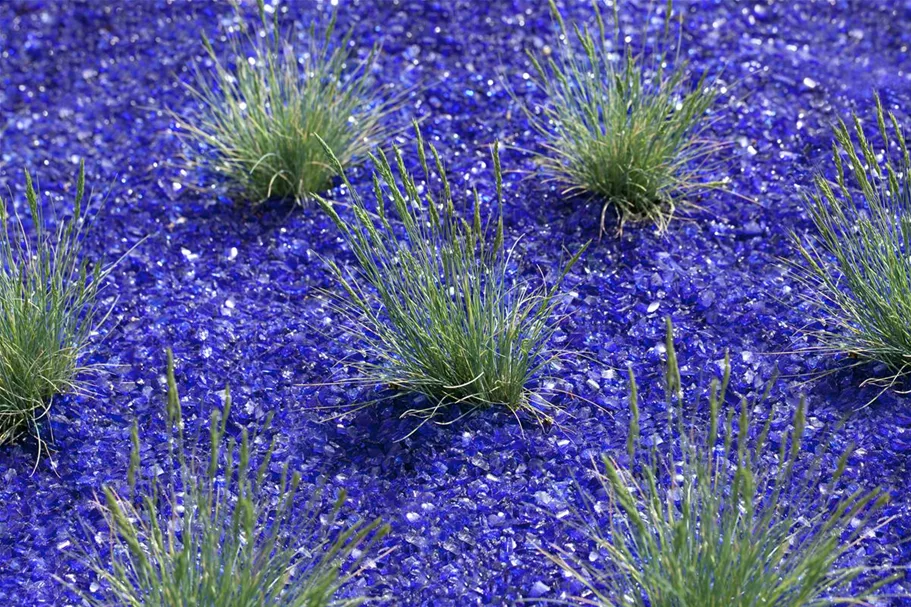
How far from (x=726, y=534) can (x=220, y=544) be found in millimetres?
1066

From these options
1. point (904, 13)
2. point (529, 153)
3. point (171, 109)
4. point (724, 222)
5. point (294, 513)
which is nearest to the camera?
point (294, 513)

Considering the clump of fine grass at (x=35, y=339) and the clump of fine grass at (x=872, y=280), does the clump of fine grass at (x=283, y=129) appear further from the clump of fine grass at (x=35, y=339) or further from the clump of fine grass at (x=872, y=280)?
the clump of fine grass at (x=872, y=280)

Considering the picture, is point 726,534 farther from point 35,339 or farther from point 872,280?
point 35,339

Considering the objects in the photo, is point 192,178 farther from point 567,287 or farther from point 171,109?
point 567,287

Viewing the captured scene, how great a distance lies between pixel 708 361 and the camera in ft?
9.47

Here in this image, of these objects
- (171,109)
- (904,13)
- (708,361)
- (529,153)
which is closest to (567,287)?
(708,361)

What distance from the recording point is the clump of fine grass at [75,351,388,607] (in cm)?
197

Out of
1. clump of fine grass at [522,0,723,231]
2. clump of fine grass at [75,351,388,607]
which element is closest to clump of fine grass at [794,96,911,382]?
clump of fine grass at [522,0,723,231]

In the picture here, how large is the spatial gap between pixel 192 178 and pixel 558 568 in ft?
6.54

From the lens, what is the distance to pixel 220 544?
2.40 m

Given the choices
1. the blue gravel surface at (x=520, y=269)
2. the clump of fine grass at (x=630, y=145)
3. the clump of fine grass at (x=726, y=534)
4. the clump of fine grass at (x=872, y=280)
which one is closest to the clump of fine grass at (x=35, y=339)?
the blue gravel surface at (x=520, y=269)

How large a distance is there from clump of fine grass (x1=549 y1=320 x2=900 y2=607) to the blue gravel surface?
10 cm

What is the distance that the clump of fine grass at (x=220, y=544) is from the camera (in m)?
1.97

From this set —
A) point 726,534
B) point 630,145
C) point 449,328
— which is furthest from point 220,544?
point 630,145
